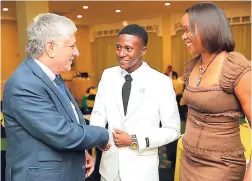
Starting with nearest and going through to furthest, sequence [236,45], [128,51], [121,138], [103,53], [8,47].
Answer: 1. [121,138]
2. [128,51]
3. [236,45]
4. [8,47]
5. [103,53]

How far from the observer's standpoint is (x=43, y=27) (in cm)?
130

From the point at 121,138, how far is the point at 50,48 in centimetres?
59

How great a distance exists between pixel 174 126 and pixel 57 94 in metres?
0.71

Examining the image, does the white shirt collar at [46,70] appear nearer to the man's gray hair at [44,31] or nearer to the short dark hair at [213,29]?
the man's gray hair at [44,31]

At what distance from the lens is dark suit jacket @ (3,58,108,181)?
1223 mm

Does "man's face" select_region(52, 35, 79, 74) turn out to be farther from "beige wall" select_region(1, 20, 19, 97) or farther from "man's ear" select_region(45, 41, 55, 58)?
"beige wall" select_region(1, 20, 19, 97)

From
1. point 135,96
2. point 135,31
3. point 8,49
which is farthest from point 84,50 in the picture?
point 135,96

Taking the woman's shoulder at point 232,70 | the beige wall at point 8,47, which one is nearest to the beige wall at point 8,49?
the beige wall at point 8,47

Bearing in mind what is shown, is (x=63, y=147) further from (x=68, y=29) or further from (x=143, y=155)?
(x=143, y=155)

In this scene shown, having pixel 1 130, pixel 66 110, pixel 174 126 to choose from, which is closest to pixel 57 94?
pixel 66 110

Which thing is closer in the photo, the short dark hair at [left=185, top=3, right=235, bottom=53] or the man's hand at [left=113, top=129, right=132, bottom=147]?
the short dark hair at [left=185, top=3, right=235, bottom=53]

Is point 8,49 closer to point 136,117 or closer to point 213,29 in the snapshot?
point 136,117

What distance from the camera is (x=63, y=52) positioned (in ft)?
4.40

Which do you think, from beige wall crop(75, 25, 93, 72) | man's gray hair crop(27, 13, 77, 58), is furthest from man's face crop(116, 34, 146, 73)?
beige wall crop(75, 25, 93, 72)
